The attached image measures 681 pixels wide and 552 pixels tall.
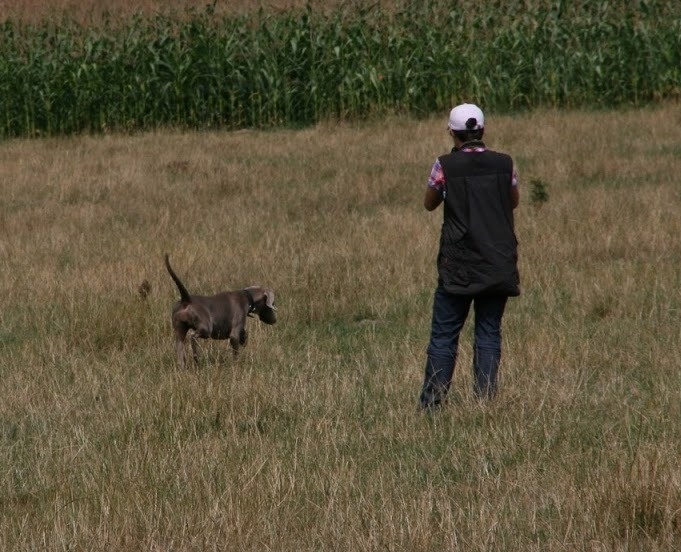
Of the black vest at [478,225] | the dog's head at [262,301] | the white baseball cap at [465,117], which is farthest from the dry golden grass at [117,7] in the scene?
the black vest at [478,225]

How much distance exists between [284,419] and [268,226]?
6532 millimetres

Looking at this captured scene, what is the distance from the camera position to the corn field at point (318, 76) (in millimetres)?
22281

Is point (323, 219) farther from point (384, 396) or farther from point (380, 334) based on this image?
point (384, 396)

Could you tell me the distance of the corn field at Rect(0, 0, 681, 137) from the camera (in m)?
22.3

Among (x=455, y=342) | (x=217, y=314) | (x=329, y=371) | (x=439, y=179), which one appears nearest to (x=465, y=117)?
(x=439, y=179)

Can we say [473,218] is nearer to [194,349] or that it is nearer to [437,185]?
[437,185]

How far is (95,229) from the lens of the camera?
1337 centimetres

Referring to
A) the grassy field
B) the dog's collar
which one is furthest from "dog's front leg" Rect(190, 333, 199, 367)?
the dog's collar

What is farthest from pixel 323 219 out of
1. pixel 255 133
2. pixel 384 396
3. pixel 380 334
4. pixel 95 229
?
pixel 255 133

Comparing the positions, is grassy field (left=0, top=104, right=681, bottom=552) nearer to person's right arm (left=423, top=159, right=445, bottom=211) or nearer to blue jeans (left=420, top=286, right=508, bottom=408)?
blue jeans (left=420, top=286, right=508, bottom=408)

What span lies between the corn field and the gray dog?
556 inches

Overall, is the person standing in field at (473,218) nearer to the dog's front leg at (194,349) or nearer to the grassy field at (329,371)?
the grassy field at (329,371)

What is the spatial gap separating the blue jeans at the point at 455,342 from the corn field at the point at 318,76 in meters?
15.5

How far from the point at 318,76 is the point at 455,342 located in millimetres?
16168
